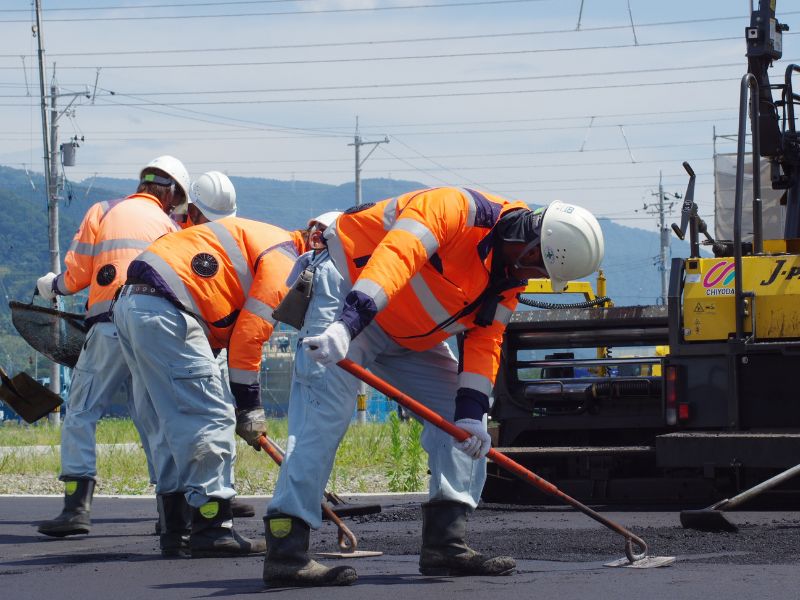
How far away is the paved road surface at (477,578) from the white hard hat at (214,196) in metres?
1.70

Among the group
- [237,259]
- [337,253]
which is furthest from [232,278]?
[337,253]

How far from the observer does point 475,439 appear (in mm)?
5664

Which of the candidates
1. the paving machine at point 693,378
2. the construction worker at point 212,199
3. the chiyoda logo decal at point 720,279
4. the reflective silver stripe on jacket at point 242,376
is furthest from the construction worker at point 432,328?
the chiyoda logo decal at point 720,279

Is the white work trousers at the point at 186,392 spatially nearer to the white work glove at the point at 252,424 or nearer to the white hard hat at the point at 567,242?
the white work glove at the point at 252,424

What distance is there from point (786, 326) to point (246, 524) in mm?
3292

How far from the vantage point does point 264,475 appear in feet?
37.9

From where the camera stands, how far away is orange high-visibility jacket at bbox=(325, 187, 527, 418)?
5.28 metres

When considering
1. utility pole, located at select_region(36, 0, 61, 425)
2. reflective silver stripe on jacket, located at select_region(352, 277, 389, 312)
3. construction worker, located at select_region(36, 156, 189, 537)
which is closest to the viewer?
reflective silver stripe on jacket, located at select_region(352, 277, 389, 312)

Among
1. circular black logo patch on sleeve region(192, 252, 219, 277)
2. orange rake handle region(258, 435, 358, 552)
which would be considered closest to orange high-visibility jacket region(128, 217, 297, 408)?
circular black logo patch on sleeve region(192, 252, 219, 277)

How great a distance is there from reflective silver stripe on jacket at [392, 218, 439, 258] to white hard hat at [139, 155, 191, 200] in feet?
9.95

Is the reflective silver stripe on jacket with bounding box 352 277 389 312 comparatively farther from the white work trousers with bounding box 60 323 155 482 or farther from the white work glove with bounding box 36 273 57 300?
the white work glove with bounding box 36 273 57 300

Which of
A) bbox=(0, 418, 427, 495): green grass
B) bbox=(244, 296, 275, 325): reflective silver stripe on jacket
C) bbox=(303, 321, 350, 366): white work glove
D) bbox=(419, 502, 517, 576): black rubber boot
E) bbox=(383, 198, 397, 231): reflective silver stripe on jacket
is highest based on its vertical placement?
bbox=(383, 198, 397, 231): reflective silver stripe on jacket

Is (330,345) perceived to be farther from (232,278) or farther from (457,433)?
(232,278)

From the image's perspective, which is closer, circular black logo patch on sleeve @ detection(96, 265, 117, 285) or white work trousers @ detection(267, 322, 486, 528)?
white work trousers @ detection(267, 322, 486, 528)
